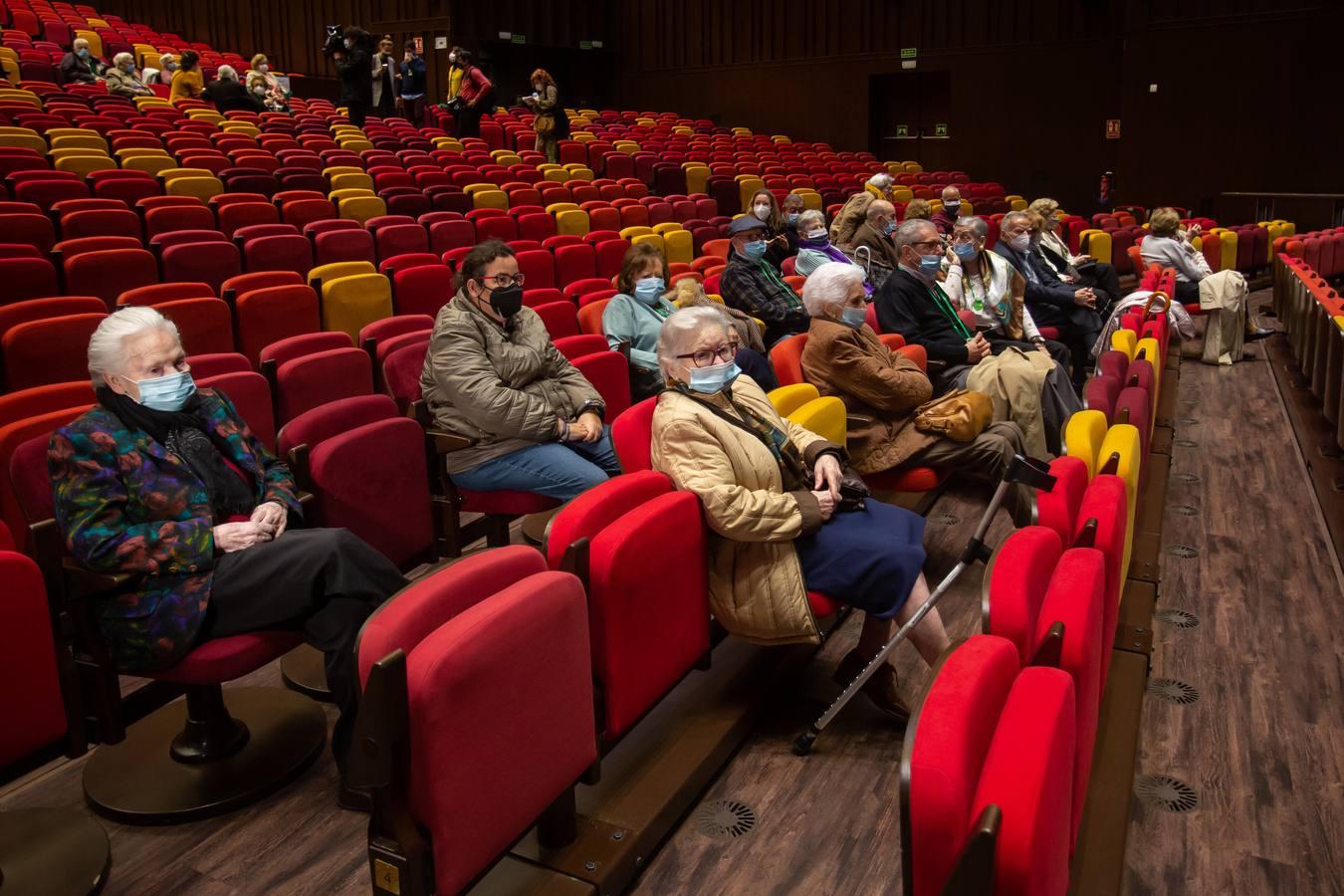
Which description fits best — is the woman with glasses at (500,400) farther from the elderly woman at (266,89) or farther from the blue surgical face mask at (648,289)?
the elderly woman at (266,89)

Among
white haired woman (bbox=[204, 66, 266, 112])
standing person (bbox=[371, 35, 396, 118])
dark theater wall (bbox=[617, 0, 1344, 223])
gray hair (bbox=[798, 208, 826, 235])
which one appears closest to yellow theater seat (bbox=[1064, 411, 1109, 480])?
gray hair (bbox=[798, 208, 826, 235])

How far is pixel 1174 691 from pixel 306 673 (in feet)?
6.08

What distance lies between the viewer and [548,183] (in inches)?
293

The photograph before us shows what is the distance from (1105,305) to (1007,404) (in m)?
2.63

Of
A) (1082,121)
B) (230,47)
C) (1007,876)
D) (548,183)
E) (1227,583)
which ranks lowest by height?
(1227,583)

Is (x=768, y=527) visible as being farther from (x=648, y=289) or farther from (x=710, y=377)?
(x=648, y=289)

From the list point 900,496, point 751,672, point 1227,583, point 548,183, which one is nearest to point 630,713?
point 751,672

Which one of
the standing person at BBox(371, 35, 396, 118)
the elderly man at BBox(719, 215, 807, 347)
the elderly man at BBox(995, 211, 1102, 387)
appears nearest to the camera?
the elderly man at BBox(719, 215, 807, 347)

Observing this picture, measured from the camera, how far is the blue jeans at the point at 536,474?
8.44ft

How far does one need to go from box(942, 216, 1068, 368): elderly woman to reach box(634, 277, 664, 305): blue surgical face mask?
125 centimetres

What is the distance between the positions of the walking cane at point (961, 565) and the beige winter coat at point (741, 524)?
137mm

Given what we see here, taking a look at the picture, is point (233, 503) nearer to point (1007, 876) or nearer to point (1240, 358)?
point (1007, 876)

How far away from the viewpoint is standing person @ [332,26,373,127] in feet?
A: 29.5

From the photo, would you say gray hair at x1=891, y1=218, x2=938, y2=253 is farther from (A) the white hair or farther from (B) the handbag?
(B) the handbag
